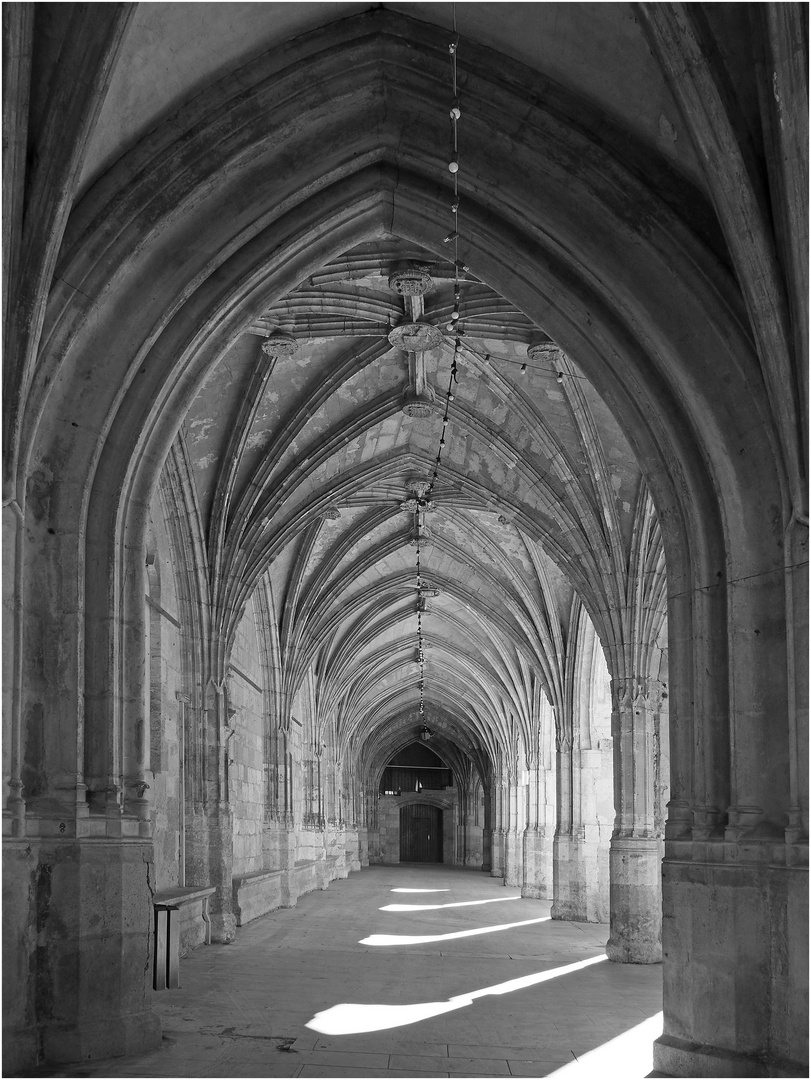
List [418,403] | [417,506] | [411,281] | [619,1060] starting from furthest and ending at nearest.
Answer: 1. [417,506]
2. [418,403]
3. [411,281]
4. [619,1060]

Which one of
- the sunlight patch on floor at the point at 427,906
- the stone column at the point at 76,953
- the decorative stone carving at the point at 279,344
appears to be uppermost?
the decorative stone carving at the point at 279,344

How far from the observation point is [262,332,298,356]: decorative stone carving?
43.4 feet

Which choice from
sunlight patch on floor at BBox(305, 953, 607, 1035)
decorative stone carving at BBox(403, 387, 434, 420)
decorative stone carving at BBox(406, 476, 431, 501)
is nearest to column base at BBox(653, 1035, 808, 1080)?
sunlight patch on floor at BBox(305, 953, 607, 1035)

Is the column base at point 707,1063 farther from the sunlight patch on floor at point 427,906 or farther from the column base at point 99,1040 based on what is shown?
the sunlight patch on floor at point 427,906

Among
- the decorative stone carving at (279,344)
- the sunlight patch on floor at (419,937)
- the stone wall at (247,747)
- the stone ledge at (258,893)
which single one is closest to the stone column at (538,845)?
the stone ledge at (258,893)

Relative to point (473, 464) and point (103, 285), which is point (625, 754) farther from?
point (103, 285)

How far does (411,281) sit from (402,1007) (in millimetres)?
7040

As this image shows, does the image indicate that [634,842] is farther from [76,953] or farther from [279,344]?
[76,953]

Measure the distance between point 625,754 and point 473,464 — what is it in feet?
16.5

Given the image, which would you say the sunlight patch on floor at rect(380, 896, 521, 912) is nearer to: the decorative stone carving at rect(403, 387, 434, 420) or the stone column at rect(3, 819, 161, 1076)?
the decorative stone carving at rect(403, 387, 434, 420)

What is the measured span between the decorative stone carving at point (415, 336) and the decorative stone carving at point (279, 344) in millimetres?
1187

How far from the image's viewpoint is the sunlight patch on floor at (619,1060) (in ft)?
24.4

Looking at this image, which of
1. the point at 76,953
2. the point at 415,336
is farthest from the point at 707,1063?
the point at 415,336

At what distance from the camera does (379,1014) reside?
9570 millimetres
